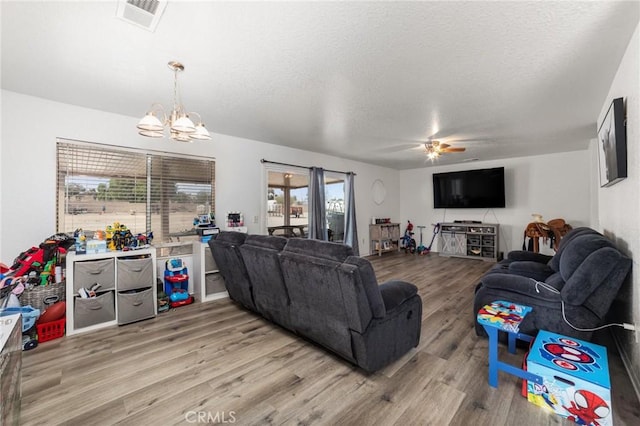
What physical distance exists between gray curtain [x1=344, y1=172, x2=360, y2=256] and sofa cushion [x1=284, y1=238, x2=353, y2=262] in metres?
3.92

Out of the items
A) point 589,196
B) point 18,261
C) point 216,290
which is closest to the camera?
point 18,261

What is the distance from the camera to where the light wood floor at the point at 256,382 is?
62.9 inches

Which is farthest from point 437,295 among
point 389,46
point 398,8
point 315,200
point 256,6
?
point 256,6

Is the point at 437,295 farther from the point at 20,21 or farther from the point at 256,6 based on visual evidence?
the point at 20,21

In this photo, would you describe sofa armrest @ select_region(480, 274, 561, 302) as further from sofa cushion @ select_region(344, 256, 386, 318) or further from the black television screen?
the black television screen

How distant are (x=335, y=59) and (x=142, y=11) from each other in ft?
4.31

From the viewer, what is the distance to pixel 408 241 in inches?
291

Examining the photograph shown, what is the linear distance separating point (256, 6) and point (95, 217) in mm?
3160

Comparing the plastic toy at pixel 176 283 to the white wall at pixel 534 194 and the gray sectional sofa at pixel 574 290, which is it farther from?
the white wall at pixel 534 194

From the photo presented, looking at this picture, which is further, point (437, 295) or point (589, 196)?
point (589, 196)

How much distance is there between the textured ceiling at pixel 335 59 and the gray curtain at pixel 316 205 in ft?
6.20

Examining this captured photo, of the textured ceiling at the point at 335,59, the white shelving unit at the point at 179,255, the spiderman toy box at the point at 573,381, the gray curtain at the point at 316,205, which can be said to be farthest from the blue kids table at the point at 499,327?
the gray curtain at the point at 316,205

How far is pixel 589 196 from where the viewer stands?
5.29m

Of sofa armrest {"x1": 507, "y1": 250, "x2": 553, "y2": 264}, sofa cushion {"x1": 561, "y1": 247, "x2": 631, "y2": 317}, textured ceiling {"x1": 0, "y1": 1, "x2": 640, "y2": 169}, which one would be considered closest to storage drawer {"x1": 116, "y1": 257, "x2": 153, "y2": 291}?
textured ceiling {"x1": 0, "y1": 1, "x2": 640, "y2": 169}
